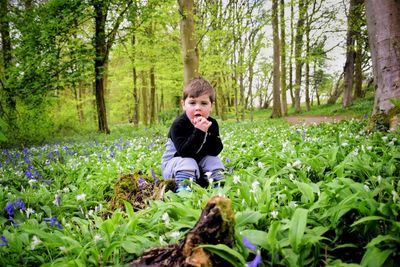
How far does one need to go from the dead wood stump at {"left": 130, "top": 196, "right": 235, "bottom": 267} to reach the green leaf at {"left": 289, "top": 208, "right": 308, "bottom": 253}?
347 mm

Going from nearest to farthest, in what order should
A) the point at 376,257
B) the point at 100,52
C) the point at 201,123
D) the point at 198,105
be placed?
the point at 376,257 < the point at 201,123 < the point at 198,105 < the point at 100,52

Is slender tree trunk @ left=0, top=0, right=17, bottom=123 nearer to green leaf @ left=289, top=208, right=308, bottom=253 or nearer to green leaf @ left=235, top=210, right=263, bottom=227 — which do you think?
green leaf @ left=235, top=210, right=263, bottom=227

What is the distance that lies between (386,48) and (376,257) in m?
5.08

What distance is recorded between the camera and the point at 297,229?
4.96 ft

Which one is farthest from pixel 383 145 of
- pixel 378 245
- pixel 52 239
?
pixel 52 239

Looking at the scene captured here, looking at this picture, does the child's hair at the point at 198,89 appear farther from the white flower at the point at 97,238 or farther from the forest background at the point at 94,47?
the forest background at the point at 94,47

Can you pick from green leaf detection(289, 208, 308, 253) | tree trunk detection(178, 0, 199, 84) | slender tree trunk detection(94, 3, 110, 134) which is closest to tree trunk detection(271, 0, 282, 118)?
tree trunk detection(178, 0, 199, 84)

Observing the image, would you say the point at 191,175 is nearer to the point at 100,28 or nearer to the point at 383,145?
the point at 383,145

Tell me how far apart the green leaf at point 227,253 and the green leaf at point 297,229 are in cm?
33

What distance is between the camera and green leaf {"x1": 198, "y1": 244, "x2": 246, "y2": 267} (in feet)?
4.11

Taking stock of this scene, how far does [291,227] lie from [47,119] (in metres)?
12.2

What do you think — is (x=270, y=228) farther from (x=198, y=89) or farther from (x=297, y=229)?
(x=198, y=89)

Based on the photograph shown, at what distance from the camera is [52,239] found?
1834 mm

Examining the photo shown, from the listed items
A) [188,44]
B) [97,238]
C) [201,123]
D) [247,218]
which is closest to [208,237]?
[247,218]
